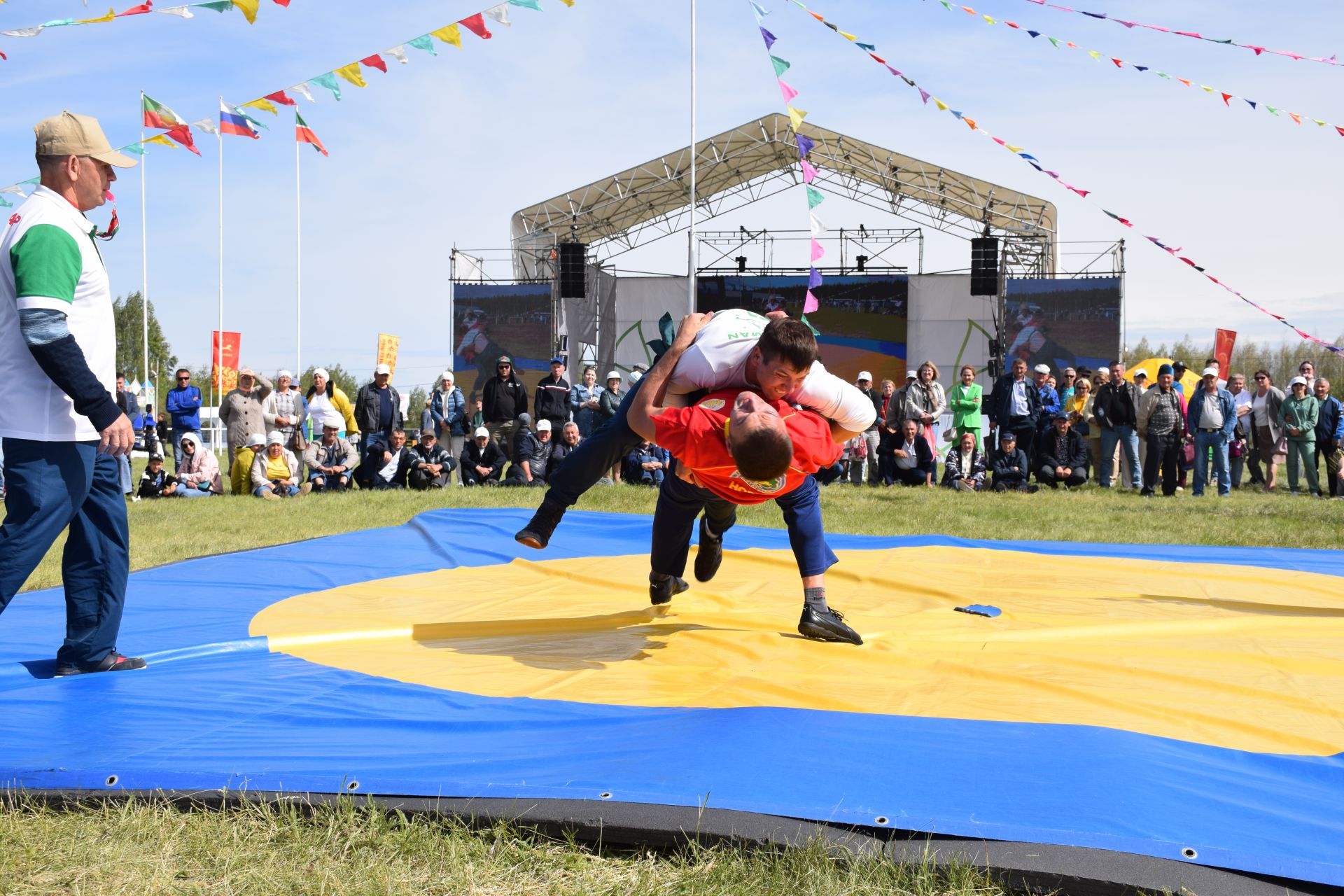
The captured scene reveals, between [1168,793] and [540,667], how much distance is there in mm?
1888

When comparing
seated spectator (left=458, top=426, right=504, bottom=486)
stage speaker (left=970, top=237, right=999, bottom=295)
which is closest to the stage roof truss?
stage speaker (left=970, top=237, right=999, bottom=295)

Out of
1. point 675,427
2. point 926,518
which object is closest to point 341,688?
point 675,427

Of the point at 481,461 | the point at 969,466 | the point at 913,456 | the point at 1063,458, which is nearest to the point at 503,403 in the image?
the point at 481,461

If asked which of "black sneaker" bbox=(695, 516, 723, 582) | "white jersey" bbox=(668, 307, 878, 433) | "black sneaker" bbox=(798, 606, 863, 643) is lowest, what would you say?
"black sneaker" bbox=(798, 606, 863, 643)

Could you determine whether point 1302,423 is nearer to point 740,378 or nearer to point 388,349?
point 740,378

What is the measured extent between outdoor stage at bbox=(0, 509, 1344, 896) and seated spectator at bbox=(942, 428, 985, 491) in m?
6.23

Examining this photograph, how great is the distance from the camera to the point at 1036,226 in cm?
2131

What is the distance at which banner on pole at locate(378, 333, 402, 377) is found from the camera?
64.3 feet

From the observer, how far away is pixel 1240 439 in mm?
12195

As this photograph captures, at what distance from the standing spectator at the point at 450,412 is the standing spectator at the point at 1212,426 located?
776 cm

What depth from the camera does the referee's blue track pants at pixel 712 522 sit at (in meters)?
3.69

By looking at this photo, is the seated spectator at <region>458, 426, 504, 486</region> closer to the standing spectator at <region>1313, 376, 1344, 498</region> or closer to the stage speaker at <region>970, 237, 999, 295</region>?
the standing spectator at <region>1313, 376, 1344, 498</region>

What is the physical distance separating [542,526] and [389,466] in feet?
24.6

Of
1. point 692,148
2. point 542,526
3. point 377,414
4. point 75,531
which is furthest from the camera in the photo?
point 692,148
